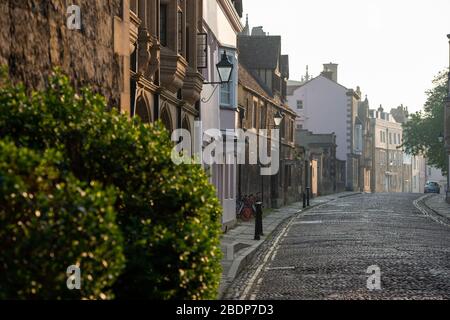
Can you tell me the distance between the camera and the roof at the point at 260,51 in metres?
52.2

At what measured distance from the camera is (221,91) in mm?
33906

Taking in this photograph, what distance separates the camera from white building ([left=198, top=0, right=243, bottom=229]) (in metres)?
29.2

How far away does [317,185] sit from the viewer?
7425 centimetres

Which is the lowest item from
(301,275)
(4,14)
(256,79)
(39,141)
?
(301,275)

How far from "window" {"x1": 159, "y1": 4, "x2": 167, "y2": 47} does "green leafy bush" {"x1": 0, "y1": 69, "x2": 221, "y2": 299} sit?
13.3 metres

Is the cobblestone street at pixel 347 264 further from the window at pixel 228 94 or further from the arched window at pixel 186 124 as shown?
the window at pixel 228 94

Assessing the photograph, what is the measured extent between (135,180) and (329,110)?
8622 centimetres

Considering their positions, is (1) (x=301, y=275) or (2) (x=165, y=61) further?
(2) (x=165, y=61)

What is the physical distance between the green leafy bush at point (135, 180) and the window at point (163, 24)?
13308 millimetres

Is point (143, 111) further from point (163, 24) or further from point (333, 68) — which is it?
point (333, 68)

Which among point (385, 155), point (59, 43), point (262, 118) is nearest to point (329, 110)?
point (385, 155)
